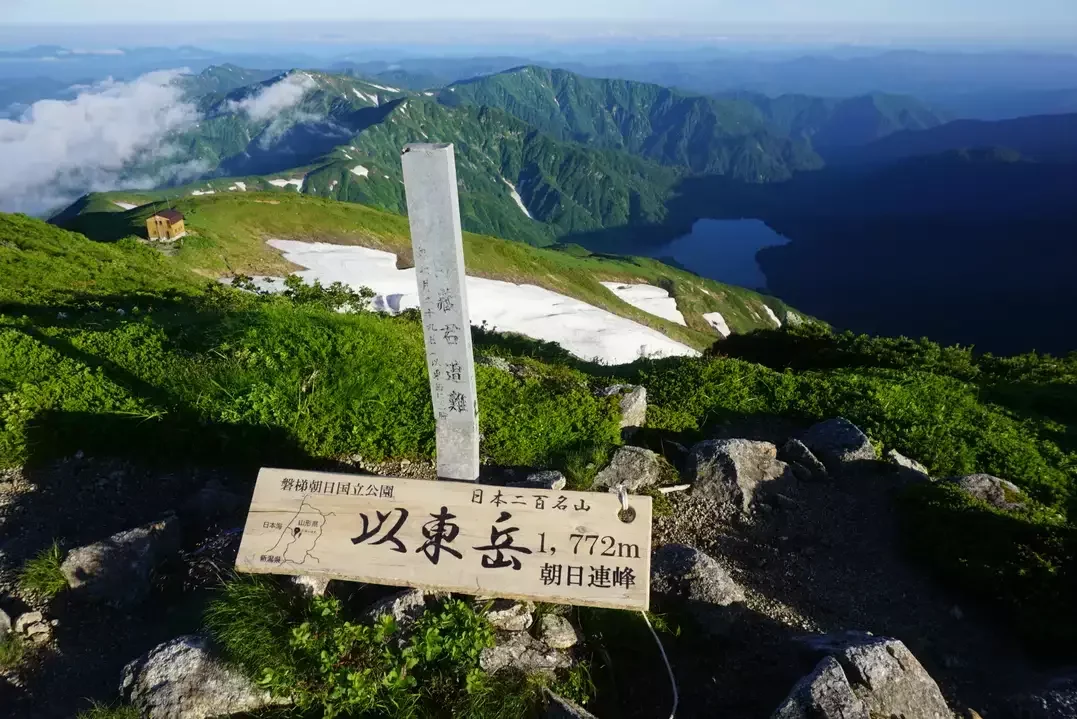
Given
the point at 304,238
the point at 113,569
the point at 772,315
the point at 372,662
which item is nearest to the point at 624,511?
the point at 372,662

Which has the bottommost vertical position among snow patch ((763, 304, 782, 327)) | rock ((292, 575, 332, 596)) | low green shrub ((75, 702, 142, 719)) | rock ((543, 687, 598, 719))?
snow patch ((763, 304, 782, 327))

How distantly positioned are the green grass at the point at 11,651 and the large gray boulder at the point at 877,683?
656cm

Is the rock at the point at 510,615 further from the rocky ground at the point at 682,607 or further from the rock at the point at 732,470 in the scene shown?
the rock at the point at 732,470

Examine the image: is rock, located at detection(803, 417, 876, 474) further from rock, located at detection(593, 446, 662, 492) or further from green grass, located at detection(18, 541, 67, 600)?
green grass, located at detection(18, 541, 67, 600)

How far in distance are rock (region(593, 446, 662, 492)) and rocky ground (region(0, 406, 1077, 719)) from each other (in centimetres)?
3

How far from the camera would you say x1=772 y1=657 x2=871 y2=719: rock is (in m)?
4.29

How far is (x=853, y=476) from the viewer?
8.65 meters

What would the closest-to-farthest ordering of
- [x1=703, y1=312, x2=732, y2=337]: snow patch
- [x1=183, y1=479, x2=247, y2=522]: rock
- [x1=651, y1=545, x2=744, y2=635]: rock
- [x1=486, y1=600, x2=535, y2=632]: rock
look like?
[x1=486, y1=600, x2=535, y2=632]: rock
[x1=651, y1=545, x2=744, y2=635]: rock
[x1=183, y1=479, x2=247, y2=522]: rock
[x1=703, y1=312, x2=732, y2=337]: snow patch

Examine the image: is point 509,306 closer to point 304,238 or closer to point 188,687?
point 304,238

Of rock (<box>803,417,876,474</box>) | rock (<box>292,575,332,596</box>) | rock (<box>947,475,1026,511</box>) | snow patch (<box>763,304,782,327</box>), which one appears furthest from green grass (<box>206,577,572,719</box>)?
snow patch (<box>763,304,782,327</box>)

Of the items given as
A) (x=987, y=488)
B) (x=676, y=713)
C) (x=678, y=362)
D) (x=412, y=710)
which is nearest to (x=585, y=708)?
(x=676, y=713)

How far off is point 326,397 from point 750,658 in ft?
19.9

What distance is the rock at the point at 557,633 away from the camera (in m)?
5.32

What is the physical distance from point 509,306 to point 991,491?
34956mm
